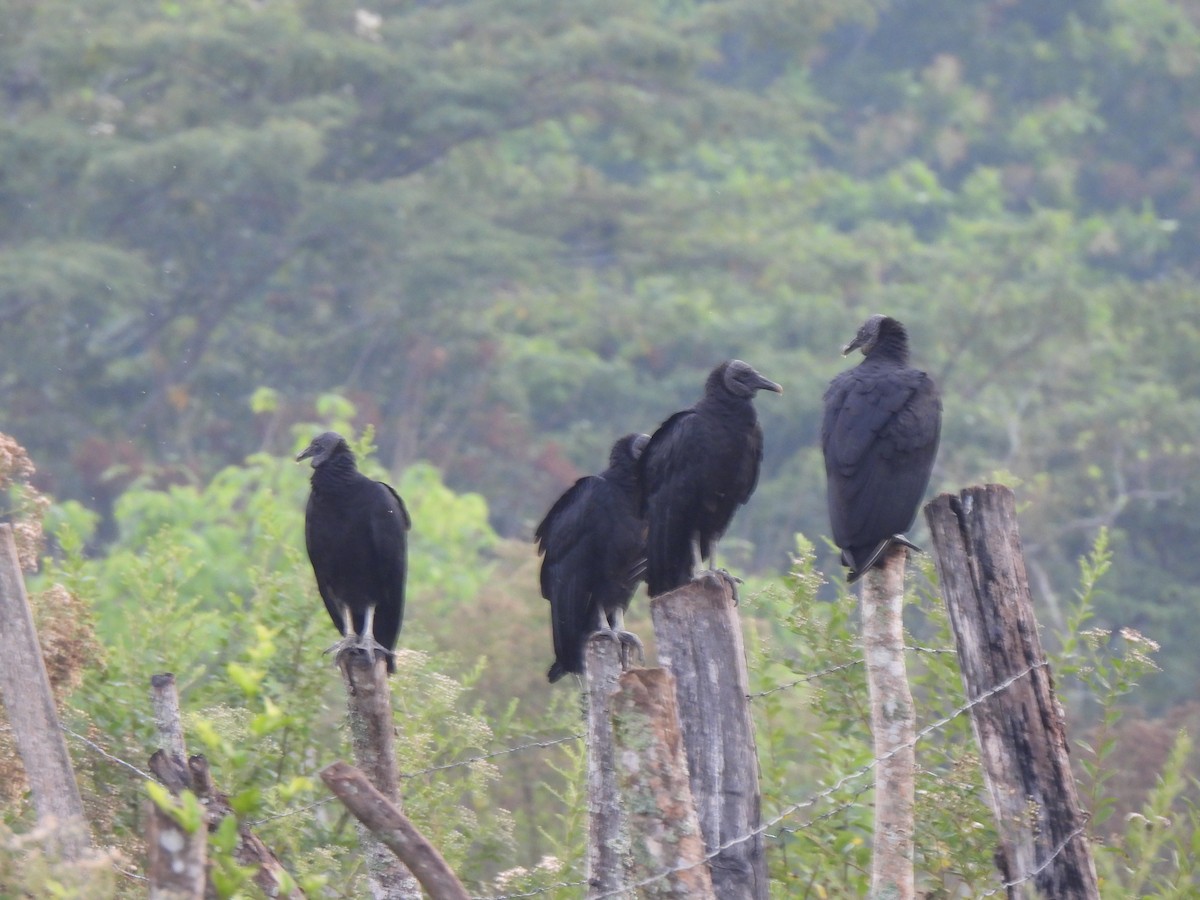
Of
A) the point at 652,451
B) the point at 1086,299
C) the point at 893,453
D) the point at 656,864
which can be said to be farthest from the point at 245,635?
the point at 1086,299

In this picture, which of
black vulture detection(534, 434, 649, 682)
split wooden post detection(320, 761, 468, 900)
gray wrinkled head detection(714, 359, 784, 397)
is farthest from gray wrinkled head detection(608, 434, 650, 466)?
split wooden post detection(320, 761, 468, 900)

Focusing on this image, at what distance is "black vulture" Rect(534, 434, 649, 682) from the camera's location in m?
4.71

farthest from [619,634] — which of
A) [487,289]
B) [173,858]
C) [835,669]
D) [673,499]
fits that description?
[487,289]

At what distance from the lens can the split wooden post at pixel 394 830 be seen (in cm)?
303

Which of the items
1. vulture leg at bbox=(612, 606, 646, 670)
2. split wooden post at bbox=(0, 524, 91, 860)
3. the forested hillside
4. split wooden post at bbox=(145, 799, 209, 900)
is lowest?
split wooden post at bbox=(145, 799, 209, 900)

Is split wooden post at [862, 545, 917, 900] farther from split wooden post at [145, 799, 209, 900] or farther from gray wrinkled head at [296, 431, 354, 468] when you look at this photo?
gray wrinkled head at [296, 431, 354, 468]

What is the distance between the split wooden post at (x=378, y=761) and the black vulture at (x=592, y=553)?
37.8 inches

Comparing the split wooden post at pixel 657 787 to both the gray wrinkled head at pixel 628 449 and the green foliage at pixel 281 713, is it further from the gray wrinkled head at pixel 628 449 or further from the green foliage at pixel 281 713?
the gray wrinkled head at pixel 628 449

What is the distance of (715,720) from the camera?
11.6 feet

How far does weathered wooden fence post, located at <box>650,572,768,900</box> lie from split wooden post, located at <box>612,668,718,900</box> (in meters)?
0.38

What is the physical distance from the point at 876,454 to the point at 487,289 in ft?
36.6

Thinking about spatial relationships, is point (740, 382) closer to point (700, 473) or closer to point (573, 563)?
point (700, 473)

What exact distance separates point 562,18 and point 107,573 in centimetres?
801

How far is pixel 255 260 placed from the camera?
15055 mm
